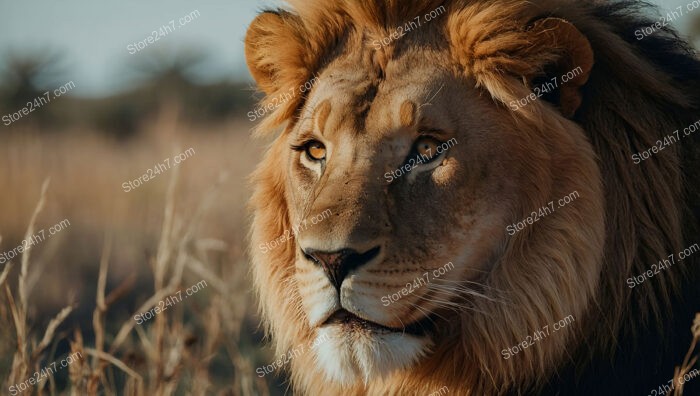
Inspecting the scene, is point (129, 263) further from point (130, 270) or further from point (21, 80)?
point (21, 80)

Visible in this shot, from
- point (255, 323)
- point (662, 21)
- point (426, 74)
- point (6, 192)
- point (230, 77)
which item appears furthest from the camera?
point (230, 77)

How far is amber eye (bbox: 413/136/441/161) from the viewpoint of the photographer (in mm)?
3781

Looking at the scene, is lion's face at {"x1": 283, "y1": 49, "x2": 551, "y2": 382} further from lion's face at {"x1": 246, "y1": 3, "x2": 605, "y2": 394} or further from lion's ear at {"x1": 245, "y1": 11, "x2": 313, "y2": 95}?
lion's ear at {"x1": 245, "y1": 11, "x2": 313, "y2": 95}

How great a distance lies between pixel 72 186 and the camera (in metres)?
14.9

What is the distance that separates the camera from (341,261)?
3.41 meters

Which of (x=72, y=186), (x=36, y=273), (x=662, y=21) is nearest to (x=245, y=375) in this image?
(x=36, y=273)

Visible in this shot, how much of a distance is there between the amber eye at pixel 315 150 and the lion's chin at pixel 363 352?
0.87 meters

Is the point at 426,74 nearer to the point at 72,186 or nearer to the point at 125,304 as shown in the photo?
the point at 125,304

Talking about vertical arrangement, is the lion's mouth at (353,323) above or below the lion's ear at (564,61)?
below

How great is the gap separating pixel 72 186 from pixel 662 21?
12.2 metres

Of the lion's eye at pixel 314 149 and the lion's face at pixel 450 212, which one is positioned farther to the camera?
the lion's eye at pixel 314 149

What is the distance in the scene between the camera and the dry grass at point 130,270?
4.08m

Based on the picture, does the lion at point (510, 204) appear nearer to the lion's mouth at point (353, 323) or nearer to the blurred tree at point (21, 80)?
the lion's mouth at point (353, 323)

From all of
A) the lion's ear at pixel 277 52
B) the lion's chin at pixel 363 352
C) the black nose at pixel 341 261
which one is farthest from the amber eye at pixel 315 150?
the lion's chin at pixel 363 352
